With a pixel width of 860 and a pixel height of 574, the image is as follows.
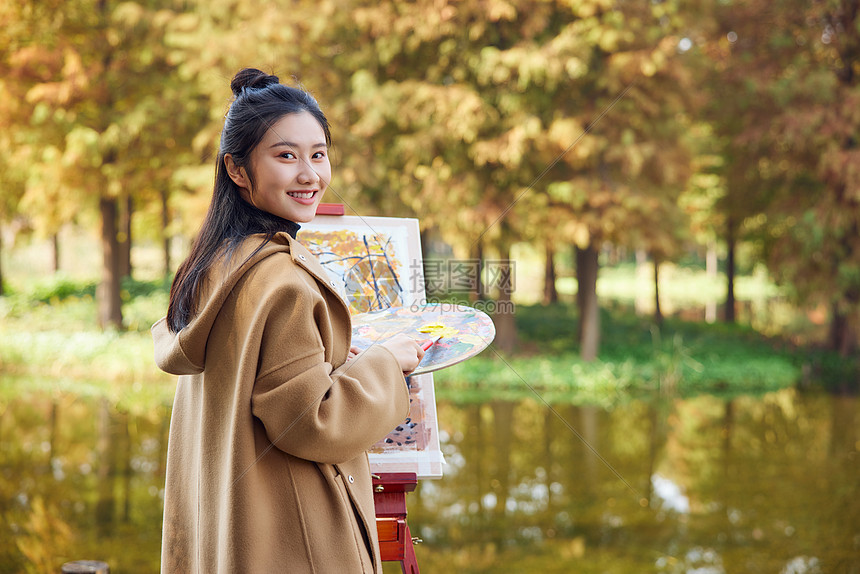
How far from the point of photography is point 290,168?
1309 millimetres

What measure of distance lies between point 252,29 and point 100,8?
298 centimetres

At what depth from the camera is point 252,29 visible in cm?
873

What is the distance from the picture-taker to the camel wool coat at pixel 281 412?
1.17 m

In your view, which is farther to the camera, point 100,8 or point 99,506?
point 100,8

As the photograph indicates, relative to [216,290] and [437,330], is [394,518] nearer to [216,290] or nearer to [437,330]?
[437,330]

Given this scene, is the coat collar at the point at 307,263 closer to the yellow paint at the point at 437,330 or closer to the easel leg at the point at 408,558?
the yellow paint at the point at 437,330

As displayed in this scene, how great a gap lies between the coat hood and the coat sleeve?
0.08m

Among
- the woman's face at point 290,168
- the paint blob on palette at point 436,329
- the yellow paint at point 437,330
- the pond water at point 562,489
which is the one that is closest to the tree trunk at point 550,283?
the pond water at point 562,489

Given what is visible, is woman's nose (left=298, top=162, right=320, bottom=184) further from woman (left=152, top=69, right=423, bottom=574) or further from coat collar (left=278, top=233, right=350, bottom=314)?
coat collar (left=278, top=233, right=350, bottom=314)

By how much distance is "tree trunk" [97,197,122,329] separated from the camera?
1041 centimetres

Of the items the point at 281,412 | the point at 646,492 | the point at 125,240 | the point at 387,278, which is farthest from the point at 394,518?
the point at 125,240

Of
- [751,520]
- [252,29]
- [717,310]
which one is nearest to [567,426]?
[751,520]

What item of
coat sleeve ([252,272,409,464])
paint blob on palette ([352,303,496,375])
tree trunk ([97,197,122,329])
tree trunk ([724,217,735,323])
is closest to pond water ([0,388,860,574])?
paint blob on palette ([352,303,496,375])

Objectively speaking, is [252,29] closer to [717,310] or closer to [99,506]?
[99,506]
